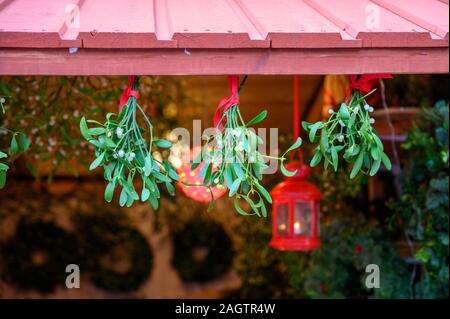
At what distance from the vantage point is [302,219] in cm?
407

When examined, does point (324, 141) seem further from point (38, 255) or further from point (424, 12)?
point (38, 255)

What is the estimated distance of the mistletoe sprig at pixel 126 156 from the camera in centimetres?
239

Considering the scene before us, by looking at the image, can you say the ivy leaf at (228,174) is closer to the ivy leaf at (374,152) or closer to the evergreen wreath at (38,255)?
the ivy leaf at (374,152)

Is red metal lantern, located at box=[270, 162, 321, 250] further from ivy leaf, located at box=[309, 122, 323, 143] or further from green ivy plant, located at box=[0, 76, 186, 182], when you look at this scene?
ivy leaf, located at box=[309, 122, 323, 143]

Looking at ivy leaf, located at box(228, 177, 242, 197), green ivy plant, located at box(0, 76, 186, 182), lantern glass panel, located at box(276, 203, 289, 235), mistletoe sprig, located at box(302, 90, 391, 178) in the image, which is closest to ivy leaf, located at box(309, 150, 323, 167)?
mistletoe sprig, located at box(302, 90, 391, 178)

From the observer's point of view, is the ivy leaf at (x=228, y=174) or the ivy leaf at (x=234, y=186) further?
the ivy leaf at (x=228, y=174)

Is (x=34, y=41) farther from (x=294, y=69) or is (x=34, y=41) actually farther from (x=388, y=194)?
(x=388, y=194)

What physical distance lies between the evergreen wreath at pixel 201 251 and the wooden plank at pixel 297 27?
18.3 feet

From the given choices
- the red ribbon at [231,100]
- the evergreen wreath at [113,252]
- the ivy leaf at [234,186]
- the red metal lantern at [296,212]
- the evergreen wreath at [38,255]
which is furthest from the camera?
the evergreen wreath at [113,252]

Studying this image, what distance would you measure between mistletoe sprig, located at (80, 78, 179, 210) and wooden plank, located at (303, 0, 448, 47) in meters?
0.79

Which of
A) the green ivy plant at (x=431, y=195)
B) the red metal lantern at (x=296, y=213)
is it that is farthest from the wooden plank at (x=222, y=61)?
the red metal lantern at (x=296, y=213)

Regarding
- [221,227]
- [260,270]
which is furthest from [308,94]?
[221,227]

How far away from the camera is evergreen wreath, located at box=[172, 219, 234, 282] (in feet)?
27.4

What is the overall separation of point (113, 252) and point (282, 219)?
13.4 ft
